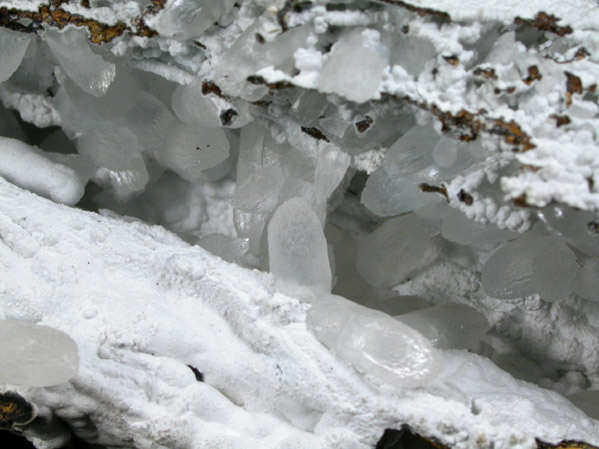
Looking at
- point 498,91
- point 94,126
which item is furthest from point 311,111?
point 94,126

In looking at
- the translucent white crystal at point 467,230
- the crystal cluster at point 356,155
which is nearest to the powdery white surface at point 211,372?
the crystal cluster at point 356,155

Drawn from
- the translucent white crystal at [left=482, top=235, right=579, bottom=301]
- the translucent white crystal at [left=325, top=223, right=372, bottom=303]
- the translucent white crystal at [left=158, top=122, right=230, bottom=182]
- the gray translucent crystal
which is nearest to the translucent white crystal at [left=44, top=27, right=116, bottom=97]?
the translucent white crystal at [left=158, top=122, right=230, bottom=182]

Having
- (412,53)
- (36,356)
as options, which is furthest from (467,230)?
(36,356)

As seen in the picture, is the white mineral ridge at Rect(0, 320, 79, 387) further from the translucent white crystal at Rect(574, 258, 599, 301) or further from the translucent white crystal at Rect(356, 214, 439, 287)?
the translucent white crystal at Rect(574, 258, 599, 301)

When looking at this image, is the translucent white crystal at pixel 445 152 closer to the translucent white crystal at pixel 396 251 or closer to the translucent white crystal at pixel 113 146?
the translucent white crystal at pixel 396 251

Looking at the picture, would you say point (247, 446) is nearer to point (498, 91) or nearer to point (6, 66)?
point (498, 91)

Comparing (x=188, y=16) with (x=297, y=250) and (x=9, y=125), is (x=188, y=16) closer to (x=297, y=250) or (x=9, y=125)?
(x=297, y=250)
